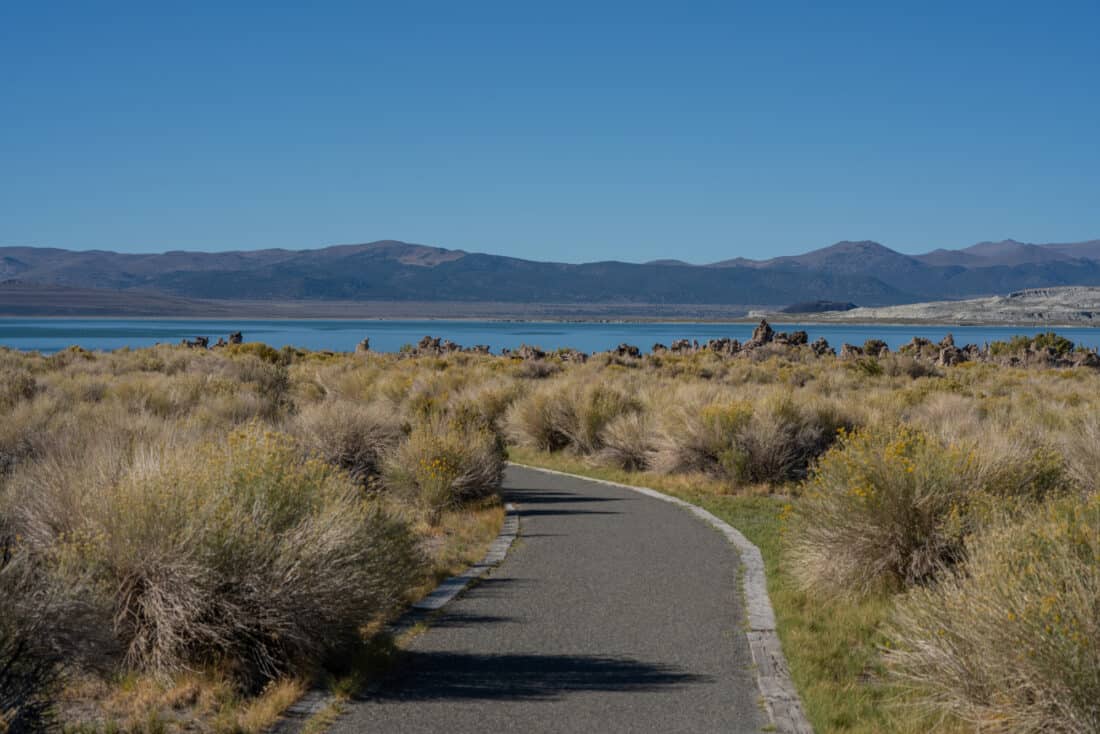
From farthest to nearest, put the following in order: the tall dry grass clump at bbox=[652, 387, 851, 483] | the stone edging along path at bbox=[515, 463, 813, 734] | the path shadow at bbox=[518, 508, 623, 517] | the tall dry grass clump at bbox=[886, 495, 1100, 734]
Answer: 1. the tall dry grass clump at bbox=[652, 387, 851, 483]
2. the path shadow at bbox=[518, 508, 623, 517]
3. the stone edging along path at bbox=[515, 463, 813, 734]
4. the tall dry grass clump at bbox=[886, 495, 1100, 734]

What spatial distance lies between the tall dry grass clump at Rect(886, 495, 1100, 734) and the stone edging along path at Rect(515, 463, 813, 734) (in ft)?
2.23

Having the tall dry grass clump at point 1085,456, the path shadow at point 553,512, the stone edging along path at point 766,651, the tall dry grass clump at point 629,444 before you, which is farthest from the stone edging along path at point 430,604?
the tall dry grass clump at point 1085,456

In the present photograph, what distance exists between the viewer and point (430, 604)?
904 centimetres

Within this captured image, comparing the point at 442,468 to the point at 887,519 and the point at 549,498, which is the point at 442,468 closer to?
the point at 549,498

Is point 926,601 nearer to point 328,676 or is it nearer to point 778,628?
point 778,628

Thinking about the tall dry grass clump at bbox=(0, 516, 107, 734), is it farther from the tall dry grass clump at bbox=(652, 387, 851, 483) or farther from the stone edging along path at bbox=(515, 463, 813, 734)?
the tall dry grass clump at bbox=(652, 387, 851, 483)

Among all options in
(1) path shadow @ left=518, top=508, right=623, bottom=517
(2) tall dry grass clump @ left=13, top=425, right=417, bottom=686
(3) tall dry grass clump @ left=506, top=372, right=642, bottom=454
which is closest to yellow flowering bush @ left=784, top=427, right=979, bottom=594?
(2) tall dry grass clump @ left=13, top=425, right=417, bottom=686

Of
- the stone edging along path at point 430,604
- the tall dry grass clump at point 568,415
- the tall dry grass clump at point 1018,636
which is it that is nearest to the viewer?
the tall dry grass clump at point 1018,636

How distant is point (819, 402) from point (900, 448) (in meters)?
10.8

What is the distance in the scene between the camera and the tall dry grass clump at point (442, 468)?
13.8 meters

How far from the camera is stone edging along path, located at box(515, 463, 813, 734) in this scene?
6371 mm

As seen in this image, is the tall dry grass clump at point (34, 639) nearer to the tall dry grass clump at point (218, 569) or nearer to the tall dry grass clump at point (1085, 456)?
the tall dry grass clump at point (218, 569)

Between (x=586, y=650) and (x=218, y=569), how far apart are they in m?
2.63

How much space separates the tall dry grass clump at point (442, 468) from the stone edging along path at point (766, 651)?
372 cm
